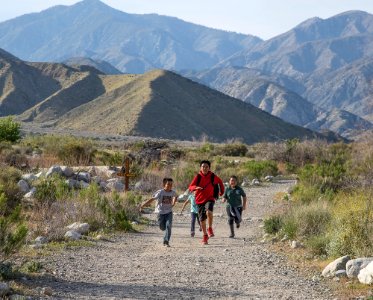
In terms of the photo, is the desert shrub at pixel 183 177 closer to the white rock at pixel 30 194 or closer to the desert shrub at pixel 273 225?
the white rock at pixel 30 194

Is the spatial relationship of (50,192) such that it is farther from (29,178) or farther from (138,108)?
(138,108)

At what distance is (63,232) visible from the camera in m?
12.9

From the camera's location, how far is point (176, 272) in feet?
33.9

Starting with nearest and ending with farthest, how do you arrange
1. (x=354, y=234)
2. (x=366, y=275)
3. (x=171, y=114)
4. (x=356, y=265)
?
(x=366, y=275), (x=356, y=265), (x=354, y=234), (x=171, y=114)

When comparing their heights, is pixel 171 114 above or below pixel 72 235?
below

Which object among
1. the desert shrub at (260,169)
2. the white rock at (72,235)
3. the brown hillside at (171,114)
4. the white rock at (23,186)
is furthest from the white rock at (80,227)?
the brown hillside at (171,114)

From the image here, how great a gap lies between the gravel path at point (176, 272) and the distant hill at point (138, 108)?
80.8 metres

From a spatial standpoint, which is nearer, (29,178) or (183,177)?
(29,178)

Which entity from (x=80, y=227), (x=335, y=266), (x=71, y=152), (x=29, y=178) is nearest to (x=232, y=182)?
(x=80, y=227)

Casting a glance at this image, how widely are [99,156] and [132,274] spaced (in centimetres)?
2404

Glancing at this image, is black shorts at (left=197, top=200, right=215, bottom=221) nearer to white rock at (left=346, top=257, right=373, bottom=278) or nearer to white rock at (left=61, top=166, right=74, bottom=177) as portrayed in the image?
white rock at (left=346, top=257, right=373, bottom=278)

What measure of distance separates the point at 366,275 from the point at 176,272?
3.17m

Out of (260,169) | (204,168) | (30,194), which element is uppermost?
(204,168)

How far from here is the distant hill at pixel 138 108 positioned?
99.9 m
